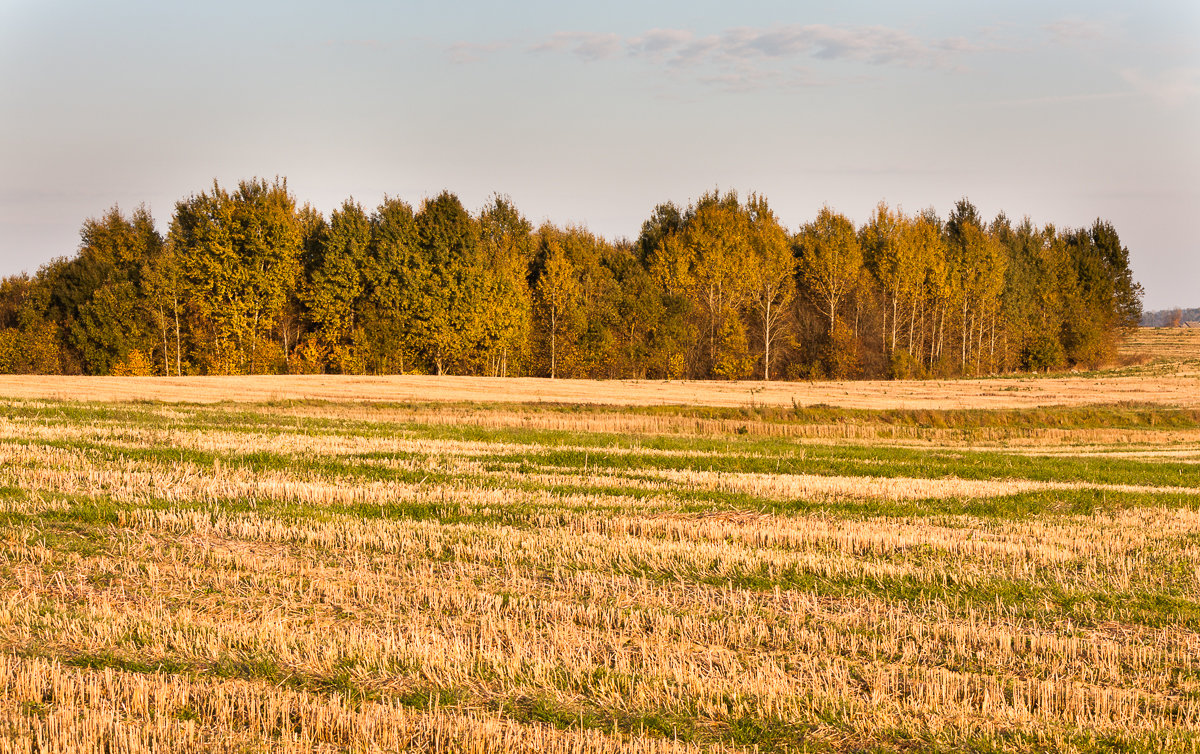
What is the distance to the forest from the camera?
5916 cm

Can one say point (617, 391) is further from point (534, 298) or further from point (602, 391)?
point (534, 298)

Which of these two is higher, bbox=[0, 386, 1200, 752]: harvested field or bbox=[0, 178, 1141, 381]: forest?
bbox=[0, 178, 1141, 381]: forest

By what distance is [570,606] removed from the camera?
9.06 meters

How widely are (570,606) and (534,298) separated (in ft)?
195

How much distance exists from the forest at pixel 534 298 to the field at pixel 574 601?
39267 mm

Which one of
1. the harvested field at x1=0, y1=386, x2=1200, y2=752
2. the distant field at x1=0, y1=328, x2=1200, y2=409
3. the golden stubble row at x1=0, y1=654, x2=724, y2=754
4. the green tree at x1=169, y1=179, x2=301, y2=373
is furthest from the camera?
the green tree at x1=169, y1=179, x2=301, y2=373

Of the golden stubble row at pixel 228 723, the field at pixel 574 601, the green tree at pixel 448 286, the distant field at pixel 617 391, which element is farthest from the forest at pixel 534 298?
the golden stubble row at pixel 228 723

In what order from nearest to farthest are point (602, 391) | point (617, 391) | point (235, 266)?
1. point (602, 391)
2. point (617, 391)
3. point (235, 266)

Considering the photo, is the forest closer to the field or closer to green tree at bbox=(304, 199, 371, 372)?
green tree at bbox=(304, 199, 371, 372)

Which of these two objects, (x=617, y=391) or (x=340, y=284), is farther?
(x=340, y=284)

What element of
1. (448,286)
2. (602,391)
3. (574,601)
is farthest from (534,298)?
(574,601)

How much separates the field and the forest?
39267 millimetres

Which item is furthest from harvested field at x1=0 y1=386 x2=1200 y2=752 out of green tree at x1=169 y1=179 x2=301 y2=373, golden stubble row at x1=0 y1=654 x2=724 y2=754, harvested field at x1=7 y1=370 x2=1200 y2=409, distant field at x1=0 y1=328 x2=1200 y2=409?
green tree at x1=169 y1=179 x2=301 y2=373

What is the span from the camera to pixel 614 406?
39781 millimetres
